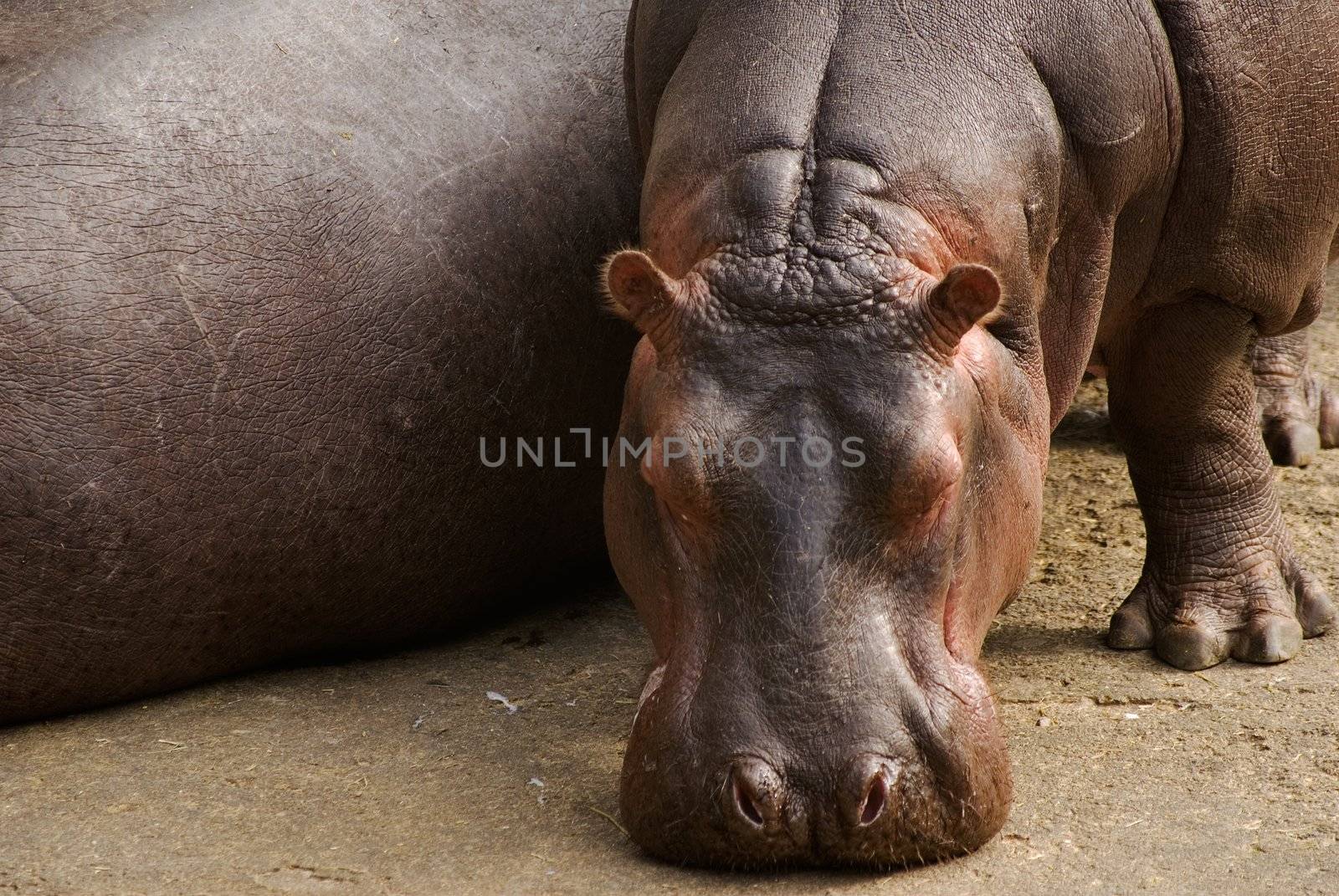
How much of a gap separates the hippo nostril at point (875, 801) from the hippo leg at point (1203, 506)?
165 cm

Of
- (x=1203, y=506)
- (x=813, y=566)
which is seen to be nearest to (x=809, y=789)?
(x=813, y=566)

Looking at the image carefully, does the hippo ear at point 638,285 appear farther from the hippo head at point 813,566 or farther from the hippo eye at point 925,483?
the hippo eye at point 925,483

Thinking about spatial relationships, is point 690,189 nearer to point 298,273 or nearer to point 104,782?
point 298,273

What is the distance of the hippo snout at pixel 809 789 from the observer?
123 inches

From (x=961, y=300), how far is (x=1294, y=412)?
3454mm

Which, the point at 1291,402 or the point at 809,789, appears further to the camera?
the point at 1291,402

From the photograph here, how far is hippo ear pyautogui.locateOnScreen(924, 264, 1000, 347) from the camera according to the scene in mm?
3246

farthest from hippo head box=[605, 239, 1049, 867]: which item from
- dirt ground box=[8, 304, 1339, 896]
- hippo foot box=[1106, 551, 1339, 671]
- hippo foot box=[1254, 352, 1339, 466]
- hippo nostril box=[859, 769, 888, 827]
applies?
hippo foot box=[1254, 352, 1339, 466]

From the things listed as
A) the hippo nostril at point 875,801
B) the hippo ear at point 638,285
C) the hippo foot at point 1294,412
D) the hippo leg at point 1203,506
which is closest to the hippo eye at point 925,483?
the hippo nostril at point 875,801

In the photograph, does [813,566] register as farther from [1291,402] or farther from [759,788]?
[1291,402]

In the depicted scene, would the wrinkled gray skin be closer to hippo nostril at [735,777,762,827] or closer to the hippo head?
the hippo head

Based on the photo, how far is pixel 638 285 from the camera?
3406 millimetres

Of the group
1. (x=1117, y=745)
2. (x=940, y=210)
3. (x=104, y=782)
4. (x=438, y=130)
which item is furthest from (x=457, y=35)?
(x=1117, y=745)

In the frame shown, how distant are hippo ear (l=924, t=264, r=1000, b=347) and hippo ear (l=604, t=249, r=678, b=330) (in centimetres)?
53
